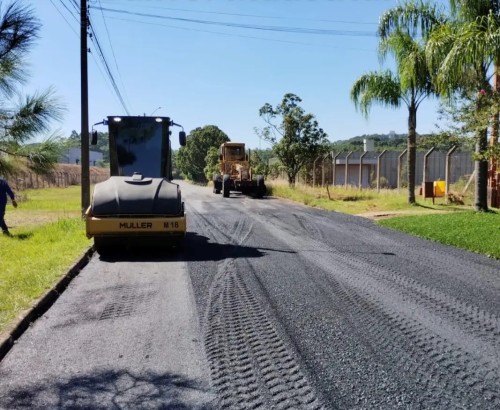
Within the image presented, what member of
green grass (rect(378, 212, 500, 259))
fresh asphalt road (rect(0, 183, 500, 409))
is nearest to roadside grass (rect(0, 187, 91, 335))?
fresh asphalt road (rect(0, 183, 500, 409))

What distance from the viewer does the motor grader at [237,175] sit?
28812 millimetres

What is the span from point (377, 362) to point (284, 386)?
0.94 meters

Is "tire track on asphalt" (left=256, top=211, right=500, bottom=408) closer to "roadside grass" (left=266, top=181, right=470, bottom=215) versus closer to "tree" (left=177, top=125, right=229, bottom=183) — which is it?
"roadside grass" (left=266, top=181, right=470, bottom=215)

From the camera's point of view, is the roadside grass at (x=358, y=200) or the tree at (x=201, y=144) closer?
the roadside grass at (x=358, y=200)

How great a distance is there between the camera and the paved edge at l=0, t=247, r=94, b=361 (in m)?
4.88

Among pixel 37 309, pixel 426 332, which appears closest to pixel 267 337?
pixel 426 332

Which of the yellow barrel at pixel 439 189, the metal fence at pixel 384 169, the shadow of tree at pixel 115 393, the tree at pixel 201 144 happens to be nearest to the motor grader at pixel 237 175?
the metal fence at pixel 384 169

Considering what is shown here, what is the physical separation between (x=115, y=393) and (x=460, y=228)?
10752 mm

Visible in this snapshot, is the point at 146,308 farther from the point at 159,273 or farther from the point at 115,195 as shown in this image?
the point at 115,195

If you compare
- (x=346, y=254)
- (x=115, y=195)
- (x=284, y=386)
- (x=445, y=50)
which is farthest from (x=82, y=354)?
(x=445, y=50)

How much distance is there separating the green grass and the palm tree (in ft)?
5.33

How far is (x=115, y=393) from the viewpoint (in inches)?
153

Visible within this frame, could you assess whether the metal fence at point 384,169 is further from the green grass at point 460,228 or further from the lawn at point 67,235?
the green grass at point 460,228

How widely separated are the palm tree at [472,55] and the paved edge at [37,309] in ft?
31.1
